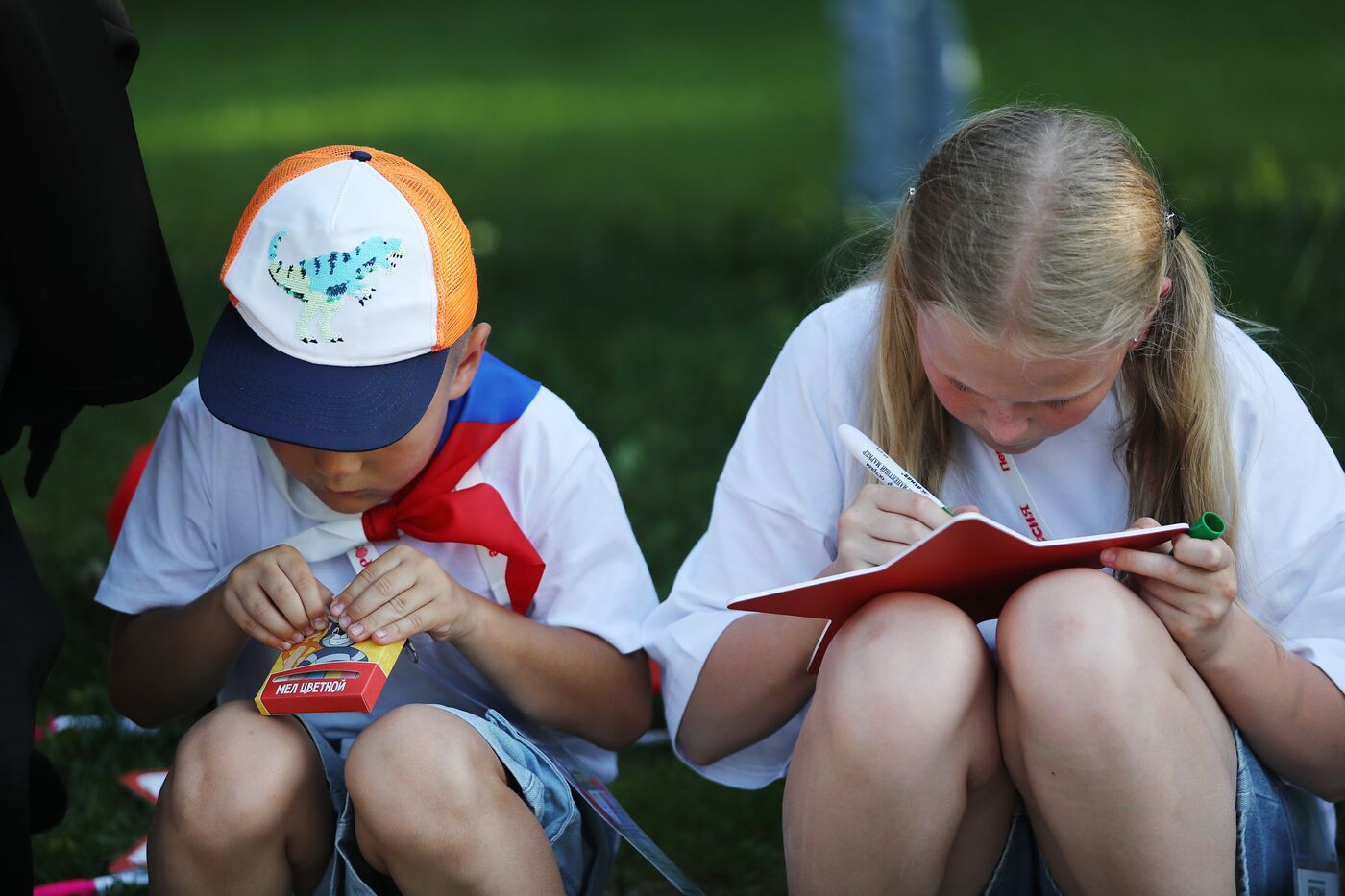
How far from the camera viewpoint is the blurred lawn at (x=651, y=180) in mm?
3176

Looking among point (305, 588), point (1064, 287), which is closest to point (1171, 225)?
point (1064, 287)

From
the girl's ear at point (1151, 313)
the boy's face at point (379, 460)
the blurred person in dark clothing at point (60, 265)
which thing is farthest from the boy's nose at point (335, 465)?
the girl's ear at point (1151, 313)

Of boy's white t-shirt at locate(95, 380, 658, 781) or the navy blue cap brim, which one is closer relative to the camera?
the navy blue cap brim

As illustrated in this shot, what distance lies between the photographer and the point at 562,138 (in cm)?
876

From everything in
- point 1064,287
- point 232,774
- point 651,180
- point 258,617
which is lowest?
point 651,180

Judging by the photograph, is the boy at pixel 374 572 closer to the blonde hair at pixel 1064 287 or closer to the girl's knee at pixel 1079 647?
the blonde hair at pixel 1064 287

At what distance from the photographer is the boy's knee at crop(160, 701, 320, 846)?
179 cm

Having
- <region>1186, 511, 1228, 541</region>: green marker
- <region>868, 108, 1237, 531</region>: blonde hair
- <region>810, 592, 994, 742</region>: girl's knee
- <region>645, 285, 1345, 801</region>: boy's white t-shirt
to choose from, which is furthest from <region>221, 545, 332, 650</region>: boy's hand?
<region>1186, 511, 1228, 541</region>: green marker

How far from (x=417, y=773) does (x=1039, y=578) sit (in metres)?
0.74

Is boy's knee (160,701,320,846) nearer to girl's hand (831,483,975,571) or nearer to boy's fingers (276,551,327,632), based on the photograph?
boy's fingers (276,551,327,632)

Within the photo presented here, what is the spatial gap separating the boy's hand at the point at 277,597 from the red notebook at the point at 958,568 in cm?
53

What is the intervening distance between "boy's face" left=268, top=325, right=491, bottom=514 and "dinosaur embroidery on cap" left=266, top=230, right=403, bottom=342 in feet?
0.47

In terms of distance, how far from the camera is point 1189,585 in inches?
68.2

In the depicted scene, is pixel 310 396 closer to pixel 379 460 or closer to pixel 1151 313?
pixel 379 460
